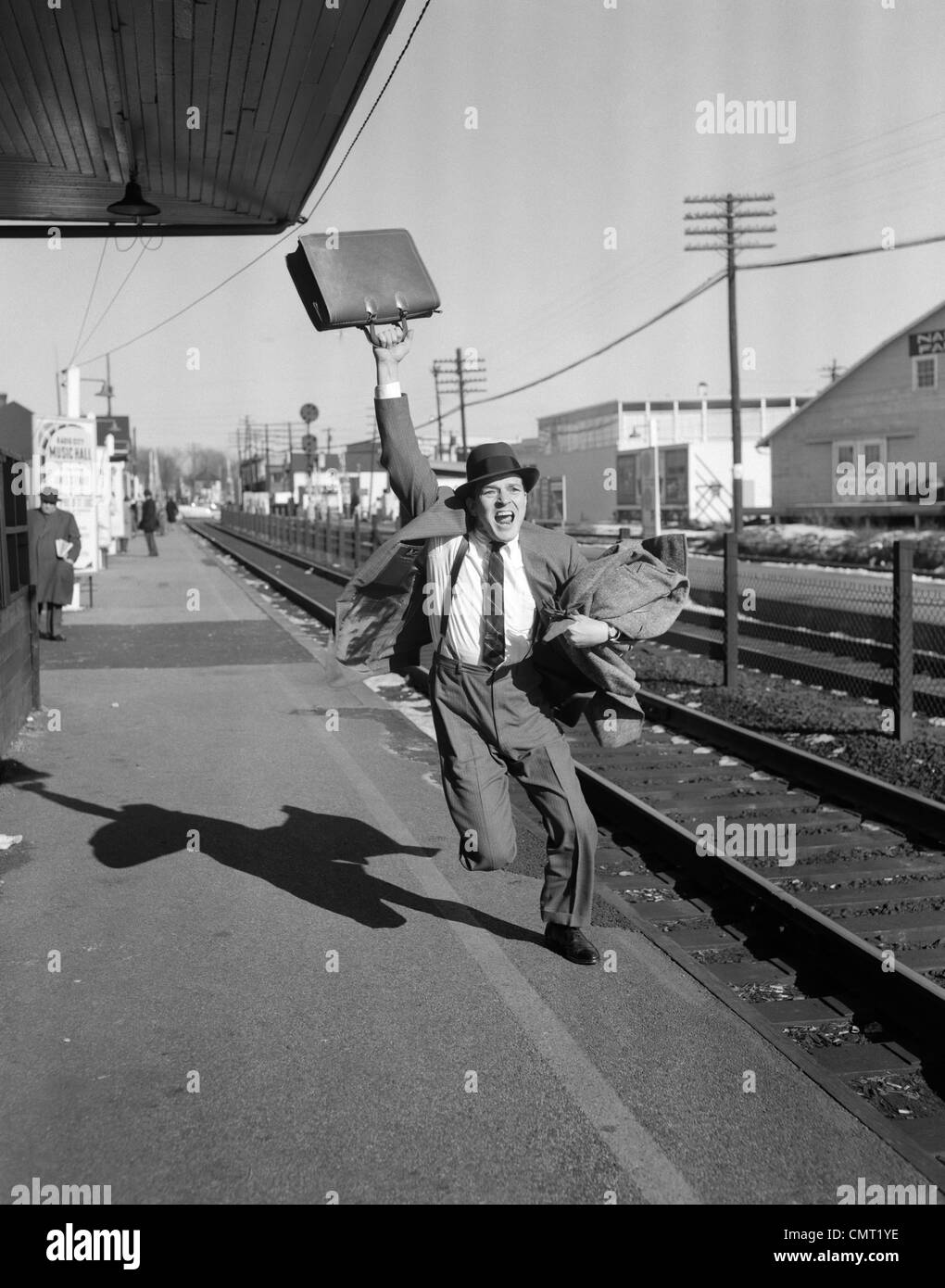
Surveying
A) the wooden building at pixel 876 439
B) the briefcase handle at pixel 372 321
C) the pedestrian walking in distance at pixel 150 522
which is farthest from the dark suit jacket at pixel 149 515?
the briefcase handle at pixel 372 321

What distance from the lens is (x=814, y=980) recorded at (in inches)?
206

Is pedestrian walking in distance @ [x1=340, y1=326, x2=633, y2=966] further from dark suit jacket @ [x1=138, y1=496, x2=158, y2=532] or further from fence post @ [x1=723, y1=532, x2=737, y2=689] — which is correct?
dark suit jacket @ [x1=138, y1=496, x2=158, y2=532]

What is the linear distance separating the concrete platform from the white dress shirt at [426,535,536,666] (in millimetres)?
1232

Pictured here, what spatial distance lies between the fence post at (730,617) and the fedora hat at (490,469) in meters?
7.61

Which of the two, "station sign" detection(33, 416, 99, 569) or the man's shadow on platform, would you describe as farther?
"station sign" detection(33, 416, 99, 569)

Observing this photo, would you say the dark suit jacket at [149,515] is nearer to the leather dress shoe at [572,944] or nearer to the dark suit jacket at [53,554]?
the dark suit jacket at [53,554]

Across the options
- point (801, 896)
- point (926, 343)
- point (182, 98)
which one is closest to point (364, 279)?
point (801, 896)

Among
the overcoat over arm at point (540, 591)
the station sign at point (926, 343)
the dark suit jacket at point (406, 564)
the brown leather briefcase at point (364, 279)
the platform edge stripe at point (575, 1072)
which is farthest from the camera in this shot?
the station sign at point (926, 343)

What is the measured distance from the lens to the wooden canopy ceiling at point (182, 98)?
7961 mm

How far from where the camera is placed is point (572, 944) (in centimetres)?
525

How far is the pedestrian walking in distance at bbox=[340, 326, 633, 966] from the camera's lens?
4980 millimetres

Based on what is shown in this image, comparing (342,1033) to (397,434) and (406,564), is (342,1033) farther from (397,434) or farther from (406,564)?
(397,434)

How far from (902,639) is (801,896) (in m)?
3.65

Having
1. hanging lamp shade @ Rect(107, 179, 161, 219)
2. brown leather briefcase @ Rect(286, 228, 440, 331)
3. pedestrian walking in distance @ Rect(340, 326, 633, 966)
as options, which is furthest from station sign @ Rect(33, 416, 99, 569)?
pedestrian walking in distance @ Rect(340, 326, 633, 966)
